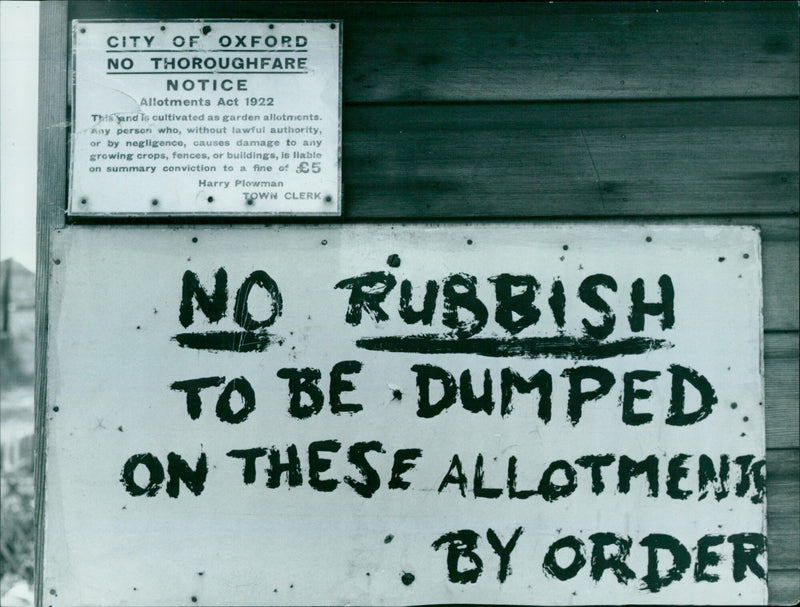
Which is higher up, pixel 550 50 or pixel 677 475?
pixel 550 50

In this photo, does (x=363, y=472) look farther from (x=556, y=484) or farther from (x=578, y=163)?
(x=578, y=163)

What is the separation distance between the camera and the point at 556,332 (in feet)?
4.72

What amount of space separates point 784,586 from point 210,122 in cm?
159

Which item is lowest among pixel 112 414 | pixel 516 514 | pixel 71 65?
pixel 516 514

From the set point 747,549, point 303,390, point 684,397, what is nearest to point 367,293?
point 303,390

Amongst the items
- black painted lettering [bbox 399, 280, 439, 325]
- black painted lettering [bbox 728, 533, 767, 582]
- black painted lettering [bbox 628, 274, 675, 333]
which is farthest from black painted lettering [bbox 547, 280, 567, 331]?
black painted lettering [bbox 728, 533, 767, 582]

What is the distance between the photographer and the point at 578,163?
146 cm

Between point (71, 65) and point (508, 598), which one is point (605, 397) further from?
point (71, 65)

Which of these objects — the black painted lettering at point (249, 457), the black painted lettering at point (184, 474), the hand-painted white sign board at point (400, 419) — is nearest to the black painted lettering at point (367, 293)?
the hand-painted white sign board at point (400, 419)

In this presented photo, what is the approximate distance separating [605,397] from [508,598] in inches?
18.6

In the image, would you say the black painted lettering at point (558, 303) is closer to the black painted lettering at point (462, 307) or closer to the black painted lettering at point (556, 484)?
the black painted lettering at point (462, 307)

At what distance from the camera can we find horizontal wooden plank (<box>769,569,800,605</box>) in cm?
145

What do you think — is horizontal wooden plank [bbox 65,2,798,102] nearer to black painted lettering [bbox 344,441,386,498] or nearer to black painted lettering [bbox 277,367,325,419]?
black painted lettering [bbox 277,367,325,419]

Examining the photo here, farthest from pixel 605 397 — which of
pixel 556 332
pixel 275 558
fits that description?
pixel 275 558
